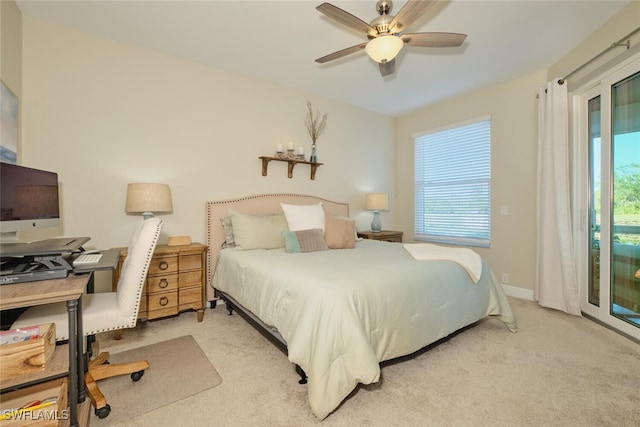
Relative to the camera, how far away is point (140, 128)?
Result: 2820mm

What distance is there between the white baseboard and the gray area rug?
347cm

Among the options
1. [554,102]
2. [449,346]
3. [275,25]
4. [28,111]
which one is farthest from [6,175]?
[554,102]

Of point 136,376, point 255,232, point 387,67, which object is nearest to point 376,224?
point 255,232

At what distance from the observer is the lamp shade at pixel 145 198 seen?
2.54 m

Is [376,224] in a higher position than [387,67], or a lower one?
lower

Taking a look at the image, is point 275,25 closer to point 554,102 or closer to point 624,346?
point 554,102

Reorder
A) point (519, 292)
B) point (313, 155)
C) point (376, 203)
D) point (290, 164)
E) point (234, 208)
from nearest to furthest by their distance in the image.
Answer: point (234, 208) < point (519, 292) < point (290, 164) < point (313, 155) < point (376, 203)

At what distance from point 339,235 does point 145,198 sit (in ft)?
6.16

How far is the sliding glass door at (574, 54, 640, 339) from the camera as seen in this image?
7.73 feet

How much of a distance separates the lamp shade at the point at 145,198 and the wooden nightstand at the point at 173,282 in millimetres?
374

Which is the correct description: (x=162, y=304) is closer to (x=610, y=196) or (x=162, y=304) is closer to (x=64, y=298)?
(x=64, y=298)

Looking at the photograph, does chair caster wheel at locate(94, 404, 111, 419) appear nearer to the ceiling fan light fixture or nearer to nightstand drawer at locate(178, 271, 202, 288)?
nightstand drawer at locate(178, 271, 202, 288)

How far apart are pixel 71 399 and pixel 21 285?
57 centimetres

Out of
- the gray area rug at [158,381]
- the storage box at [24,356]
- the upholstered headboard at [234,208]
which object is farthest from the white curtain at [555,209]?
the storage box at [24,356]
